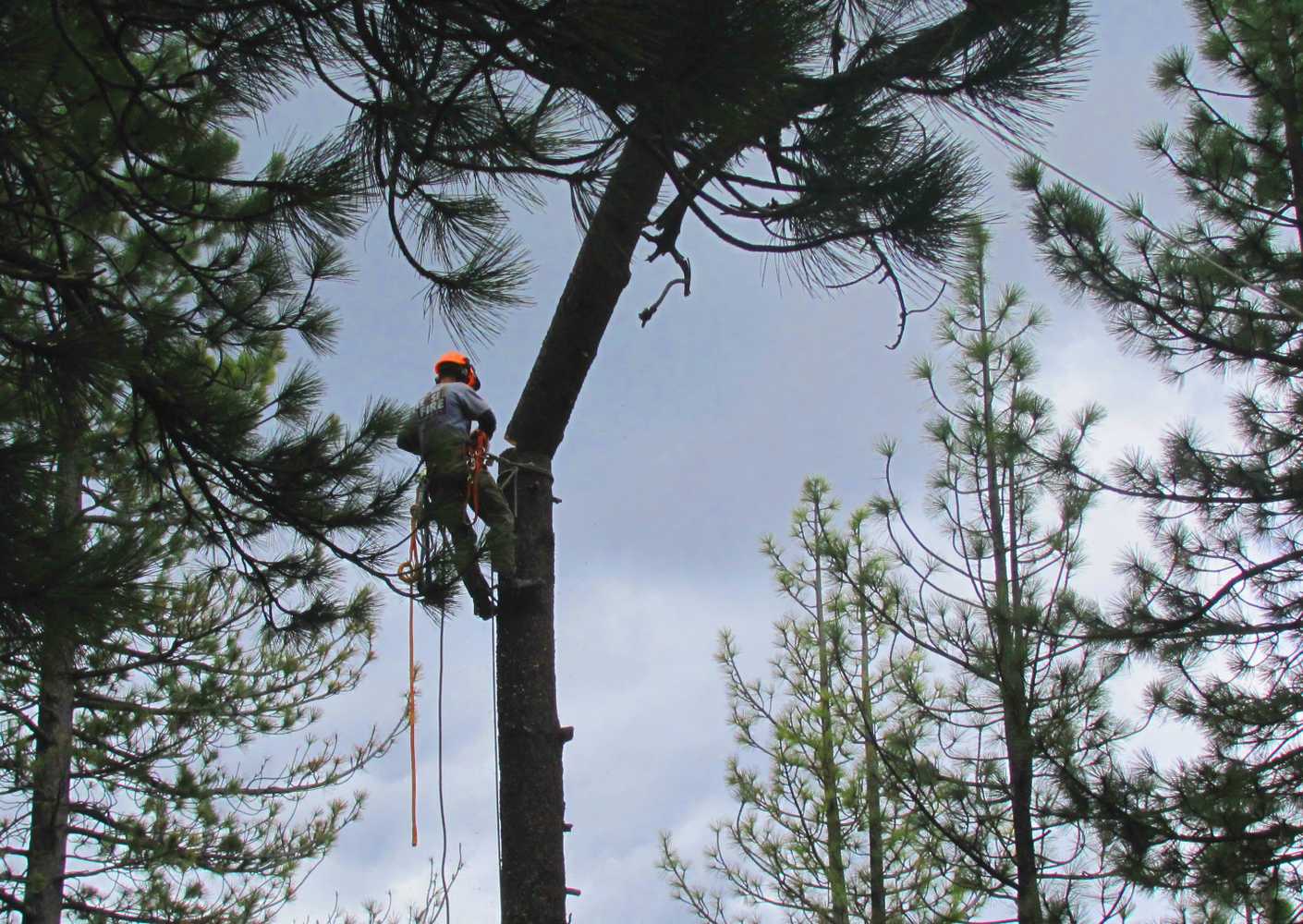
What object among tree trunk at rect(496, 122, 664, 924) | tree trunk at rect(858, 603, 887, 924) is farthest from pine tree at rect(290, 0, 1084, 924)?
tree trunk at rect(858, 603, 887, 924)

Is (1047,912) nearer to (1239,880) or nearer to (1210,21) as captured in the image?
(1239,880)

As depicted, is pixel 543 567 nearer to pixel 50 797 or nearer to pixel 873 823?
pixel 50 797

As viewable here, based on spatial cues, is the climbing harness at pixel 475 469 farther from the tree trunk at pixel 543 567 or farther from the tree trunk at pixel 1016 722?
the tree trunk at pixel 1016 722

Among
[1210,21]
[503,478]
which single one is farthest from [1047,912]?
[1210,21]

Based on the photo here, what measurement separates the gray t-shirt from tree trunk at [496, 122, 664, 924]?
0.23 meters

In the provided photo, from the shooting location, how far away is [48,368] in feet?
10.7

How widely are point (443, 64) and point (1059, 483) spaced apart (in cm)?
572

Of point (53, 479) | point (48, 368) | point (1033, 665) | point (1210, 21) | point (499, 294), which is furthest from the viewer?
point (1210, 21)

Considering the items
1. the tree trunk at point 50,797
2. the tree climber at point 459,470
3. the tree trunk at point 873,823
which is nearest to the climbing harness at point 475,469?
the tree climber at point 459,470

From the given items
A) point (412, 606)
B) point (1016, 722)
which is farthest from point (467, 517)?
point (1016, 722)

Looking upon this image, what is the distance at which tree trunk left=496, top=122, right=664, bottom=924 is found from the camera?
4.14 m

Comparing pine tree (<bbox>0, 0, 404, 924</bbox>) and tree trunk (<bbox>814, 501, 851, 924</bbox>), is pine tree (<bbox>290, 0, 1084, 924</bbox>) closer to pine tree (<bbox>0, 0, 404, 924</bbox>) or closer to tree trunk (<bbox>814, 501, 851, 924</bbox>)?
pine tree (<bbox>0, 0, 404, 924</bbox>)

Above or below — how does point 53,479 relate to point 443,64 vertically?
below

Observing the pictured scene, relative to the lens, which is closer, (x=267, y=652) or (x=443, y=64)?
(x=443, y=64)
